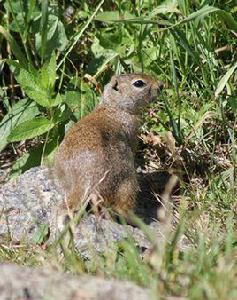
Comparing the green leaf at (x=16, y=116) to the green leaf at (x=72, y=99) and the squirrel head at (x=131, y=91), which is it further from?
the squirrel head at (x=131, y=91)

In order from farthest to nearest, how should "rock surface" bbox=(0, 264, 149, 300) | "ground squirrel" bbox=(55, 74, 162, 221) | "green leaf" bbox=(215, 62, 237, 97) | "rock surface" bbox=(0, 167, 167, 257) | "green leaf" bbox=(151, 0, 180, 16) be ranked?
"green leaf" bbox=(151, 0, 180, 16)
"green leaf" bbox=(215, 62, 237, 97)
"ground squirrel" bbox=(55, 74, 162, 221)
"rock surface" bbox=(0, 167, 167, 257)
"rock surface" bbox=(0, 264, 149, 300)

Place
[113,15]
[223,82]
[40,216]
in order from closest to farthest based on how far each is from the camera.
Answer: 1. [40,216]
2. [223,82]
3. [113,15]

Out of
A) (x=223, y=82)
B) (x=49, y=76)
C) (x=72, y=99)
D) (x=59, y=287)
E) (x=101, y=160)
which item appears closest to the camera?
(x=59, y=287)

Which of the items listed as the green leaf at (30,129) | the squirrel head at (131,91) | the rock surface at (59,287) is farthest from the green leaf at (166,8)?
the rock surface at (59,287)

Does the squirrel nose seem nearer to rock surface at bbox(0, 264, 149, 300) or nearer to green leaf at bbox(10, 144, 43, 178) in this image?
green leaf at bbox(10, 144, 43, 178)

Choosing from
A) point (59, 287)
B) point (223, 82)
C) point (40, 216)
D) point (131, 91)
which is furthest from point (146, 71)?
point (59, 287)

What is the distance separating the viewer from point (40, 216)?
14.3 ft

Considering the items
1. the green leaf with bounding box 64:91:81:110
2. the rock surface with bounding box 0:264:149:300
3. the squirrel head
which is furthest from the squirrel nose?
Answer: the rock surface with bounding box 0:264:149:300

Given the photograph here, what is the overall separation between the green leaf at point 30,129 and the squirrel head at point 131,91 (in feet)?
1.20

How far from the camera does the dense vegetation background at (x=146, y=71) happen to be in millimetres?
4574

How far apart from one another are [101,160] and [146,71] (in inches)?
41.7

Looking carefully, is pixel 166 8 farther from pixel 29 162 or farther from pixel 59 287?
pixel 59 287

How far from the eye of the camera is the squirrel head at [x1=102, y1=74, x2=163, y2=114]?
466 centimetres

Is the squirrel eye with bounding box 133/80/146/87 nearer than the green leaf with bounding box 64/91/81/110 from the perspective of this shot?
Yes
